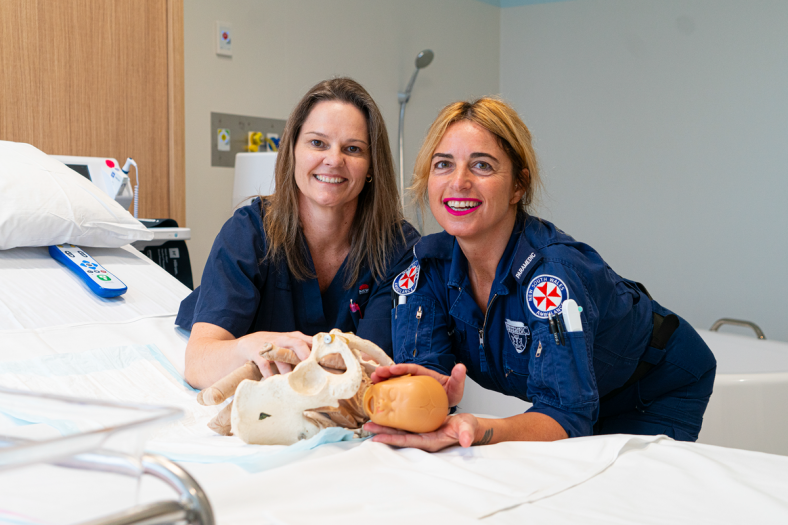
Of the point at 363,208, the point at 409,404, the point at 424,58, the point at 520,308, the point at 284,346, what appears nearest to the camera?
the point at 409,404

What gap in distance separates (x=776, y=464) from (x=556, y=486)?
30 centimetres

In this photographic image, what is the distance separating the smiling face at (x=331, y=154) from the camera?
1.38m

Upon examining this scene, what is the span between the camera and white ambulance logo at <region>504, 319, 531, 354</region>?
1126mm

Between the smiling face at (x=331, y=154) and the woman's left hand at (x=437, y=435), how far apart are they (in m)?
0.64

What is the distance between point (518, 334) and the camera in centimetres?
114

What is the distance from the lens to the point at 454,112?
120 cm

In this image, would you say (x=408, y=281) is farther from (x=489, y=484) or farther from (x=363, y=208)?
(x=489, y=484)

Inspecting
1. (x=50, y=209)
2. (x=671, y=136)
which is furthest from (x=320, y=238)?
(x=671, y=136)

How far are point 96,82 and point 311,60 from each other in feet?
3.82

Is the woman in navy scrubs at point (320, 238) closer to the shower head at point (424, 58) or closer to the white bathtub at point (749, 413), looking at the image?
the white bathtub at point (749, 413)

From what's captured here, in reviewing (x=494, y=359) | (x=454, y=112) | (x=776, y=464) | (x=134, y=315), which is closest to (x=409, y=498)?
(x=776, y=464)

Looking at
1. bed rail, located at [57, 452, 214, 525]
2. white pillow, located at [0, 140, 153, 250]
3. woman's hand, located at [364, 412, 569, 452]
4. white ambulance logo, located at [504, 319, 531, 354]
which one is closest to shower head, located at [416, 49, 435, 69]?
white pillow, located at [0, 140, 153, 250]

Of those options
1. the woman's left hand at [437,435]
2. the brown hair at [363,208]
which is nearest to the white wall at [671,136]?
the brown hair at [363,208]

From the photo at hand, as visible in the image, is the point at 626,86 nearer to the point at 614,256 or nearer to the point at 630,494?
the point at 614,256
